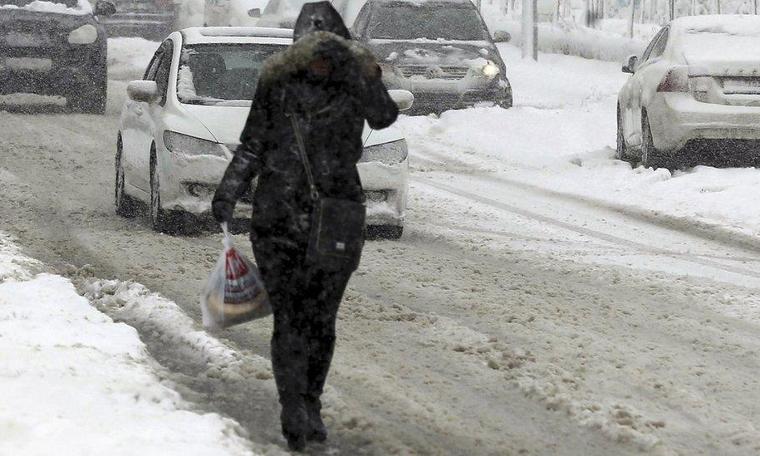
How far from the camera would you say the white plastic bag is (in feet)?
17.9

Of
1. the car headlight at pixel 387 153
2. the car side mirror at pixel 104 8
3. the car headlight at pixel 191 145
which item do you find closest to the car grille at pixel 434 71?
the car side mirror at pixel 104 8

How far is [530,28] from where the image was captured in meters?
31.1

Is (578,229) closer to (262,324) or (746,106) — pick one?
(746,106)

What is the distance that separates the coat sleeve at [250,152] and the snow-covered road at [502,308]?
3.01 ft

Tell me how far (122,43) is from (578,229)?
77.7ft

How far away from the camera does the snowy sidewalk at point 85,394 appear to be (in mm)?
5113

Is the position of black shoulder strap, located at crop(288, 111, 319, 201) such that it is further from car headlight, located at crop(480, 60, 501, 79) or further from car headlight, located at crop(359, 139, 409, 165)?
car headlight, located at crop(480, 60, 501, 79)

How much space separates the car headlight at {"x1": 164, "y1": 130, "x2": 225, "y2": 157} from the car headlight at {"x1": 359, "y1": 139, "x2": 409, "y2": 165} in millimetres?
1009

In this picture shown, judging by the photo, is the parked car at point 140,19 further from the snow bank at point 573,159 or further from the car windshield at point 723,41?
the car windshield at point 723,41

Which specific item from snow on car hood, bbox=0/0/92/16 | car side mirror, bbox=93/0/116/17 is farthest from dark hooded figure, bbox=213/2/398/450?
snow on car hood, bbox=0/0/92/16

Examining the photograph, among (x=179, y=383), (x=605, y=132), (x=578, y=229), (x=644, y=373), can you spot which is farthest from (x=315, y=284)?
(x=605, y=132)

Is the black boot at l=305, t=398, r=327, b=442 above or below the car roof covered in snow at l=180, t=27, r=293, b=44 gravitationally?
below

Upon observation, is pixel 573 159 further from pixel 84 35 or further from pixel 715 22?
pixel 84 35

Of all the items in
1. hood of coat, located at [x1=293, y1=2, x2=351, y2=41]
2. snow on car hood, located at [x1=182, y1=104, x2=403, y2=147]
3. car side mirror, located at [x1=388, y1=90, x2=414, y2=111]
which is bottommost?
snow on car hood, located at [x1=182, y1=104, x2=403, y2=147]
